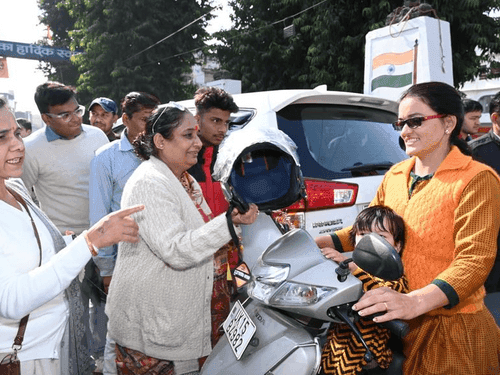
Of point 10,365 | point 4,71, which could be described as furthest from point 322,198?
point 4,71

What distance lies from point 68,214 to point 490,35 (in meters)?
13.0

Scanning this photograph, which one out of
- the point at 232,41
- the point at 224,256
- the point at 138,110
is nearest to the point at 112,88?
the point at 232,41

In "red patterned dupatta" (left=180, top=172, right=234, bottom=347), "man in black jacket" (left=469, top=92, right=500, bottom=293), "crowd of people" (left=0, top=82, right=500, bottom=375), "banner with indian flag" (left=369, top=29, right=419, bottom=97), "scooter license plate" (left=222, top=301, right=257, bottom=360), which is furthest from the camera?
"banner with indian flag" (left=369, top=29, right=419, bottom=97)

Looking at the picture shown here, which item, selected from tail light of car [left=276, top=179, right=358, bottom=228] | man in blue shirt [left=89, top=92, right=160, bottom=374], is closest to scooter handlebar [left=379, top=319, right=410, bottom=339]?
tail light of car [left=276, top=179, right=358, bottom=228]

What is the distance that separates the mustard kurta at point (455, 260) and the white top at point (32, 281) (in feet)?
3.93

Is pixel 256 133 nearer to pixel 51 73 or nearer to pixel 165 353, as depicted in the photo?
pixel 165 353

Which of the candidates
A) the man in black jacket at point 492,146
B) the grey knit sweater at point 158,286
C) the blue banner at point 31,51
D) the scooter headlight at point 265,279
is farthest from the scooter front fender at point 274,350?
the blue banner at point 31,51

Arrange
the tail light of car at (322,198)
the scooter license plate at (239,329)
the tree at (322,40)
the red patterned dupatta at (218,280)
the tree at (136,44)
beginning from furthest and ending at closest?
1. the tree at (136,44)
2. the tree at (322,40)
3. the tail light of car at (322,198)
4. the red patterned dupatta at (218,280)
5. the scooter license plate at (239,329)

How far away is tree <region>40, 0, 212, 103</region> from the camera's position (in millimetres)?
19969

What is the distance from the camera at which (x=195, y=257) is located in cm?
179

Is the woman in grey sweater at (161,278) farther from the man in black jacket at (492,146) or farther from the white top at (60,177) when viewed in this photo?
the man in black jacket at (492,146)

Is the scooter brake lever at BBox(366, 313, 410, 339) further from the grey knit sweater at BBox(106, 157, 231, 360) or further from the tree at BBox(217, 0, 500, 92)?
the tree at BBox(217, 0, 500, 92)

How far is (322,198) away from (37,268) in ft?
6.00

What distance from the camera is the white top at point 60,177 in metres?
3.34
